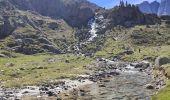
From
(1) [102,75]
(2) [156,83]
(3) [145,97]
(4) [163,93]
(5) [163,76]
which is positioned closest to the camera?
(4) [163,93]

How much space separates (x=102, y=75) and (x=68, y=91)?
5151 cm

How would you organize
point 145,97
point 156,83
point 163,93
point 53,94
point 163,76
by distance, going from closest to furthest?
point 163,93 < point 145,97 < point 53,94 < point 156,83 < point 163,76

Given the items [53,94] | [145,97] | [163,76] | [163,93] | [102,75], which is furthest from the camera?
[102,75]

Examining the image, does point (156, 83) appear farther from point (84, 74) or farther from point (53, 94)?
point (84, 74)

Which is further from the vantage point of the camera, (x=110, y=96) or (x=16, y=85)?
(x=16, y=85)

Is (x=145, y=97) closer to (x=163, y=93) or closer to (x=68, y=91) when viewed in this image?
(x=163, y=93)

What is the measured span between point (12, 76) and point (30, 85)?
32721mm

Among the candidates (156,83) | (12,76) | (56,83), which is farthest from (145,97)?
(12,76)

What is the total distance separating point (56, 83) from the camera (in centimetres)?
16738

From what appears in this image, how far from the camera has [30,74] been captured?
656 ft

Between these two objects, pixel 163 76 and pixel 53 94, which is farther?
pixel 163 76

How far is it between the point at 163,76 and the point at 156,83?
1723cm

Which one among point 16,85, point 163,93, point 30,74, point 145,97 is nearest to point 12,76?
point 30,74

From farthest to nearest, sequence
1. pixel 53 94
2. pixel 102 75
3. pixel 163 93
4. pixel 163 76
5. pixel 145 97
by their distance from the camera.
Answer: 1. pixel 102 75
2. pixel 163 76
3. pixel 53 94
4. pixel 145 97
5. pixel 163 93
